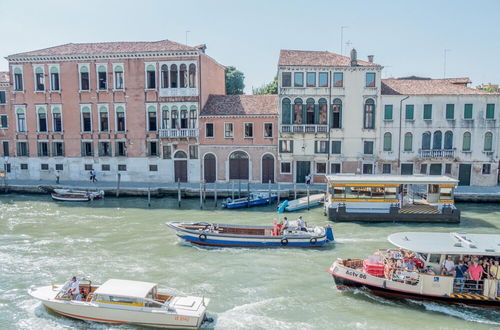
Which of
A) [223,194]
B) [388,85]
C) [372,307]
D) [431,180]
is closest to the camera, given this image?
[372,307]

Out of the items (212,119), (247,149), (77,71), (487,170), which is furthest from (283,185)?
(77,71)

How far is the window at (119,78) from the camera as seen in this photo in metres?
32.1

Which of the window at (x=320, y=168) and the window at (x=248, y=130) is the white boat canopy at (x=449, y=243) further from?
the window at (x=248, y=130)

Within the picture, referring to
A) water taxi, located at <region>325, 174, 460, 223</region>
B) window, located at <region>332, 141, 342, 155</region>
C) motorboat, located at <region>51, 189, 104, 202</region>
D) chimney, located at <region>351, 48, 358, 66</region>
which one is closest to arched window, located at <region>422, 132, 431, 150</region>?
window, located at <region>332, 141, 342, 155</region>

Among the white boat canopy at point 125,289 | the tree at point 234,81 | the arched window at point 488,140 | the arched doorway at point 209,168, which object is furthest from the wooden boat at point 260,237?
the tree at point 234,81

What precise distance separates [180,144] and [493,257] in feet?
75.3

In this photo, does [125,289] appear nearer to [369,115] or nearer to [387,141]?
[369,115]

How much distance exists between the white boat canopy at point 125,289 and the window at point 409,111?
76.1ft

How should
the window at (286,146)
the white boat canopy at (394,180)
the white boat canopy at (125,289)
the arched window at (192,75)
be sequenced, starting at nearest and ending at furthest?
the white boat canopy at (125,289), the white boat canopy at (394,180), the window at (286,146), the arched window at (192,75)

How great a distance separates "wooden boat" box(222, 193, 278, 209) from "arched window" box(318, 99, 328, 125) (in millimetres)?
6951

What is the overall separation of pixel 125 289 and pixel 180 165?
67.5 ft

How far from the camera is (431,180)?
896 inches

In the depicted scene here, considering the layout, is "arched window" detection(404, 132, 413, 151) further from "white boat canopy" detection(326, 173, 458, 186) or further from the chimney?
"white boat canopy" detection(326, 173, 458, 186)

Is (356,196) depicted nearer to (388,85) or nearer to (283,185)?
(283,185)
